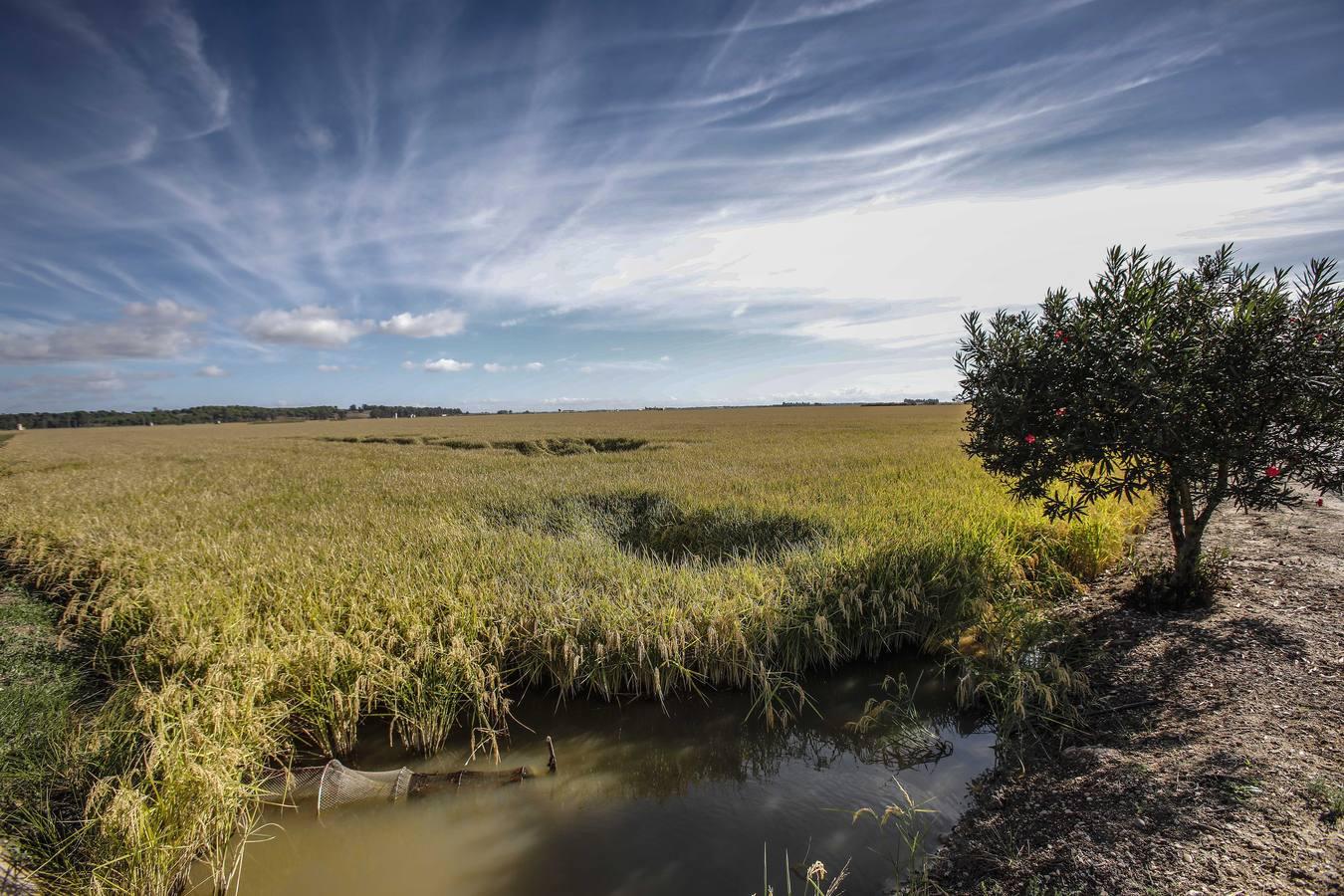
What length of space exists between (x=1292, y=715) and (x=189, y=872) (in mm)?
7712

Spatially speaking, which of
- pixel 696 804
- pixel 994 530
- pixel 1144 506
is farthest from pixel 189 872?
pixel 1144 506

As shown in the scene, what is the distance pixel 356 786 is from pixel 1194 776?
19.3 ft

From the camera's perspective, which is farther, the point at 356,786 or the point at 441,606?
the point at 441,606

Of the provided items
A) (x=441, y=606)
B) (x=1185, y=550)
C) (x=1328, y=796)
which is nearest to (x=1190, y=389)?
(x=1185, y=550)

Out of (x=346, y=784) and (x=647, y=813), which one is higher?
(x=346, y=784)

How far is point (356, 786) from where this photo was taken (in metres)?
4.45

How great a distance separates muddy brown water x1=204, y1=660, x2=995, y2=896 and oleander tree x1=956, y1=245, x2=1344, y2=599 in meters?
3.25

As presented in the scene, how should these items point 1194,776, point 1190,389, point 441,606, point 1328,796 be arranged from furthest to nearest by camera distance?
point 441,606 < point 1190,389 < point 1194,776 < point 1328,796

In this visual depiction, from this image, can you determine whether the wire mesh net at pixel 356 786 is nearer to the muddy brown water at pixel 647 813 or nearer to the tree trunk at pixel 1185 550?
the muddy brown water at pixel 647 813

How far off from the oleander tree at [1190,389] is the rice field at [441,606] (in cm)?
215

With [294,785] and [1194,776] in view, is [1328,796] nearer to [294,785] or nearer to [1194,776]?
[1194,776]

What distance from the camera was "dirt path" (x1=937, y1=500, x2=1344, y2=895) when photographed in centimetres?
287

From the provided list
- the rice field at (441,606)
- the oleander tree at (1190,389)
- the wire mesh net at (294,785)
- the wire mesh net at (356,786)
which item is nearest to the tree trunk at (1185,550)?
the oleander tree at (1190,389)

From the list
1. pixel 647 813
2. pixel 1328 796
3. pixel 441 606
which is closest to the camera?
pixel 1328 796
